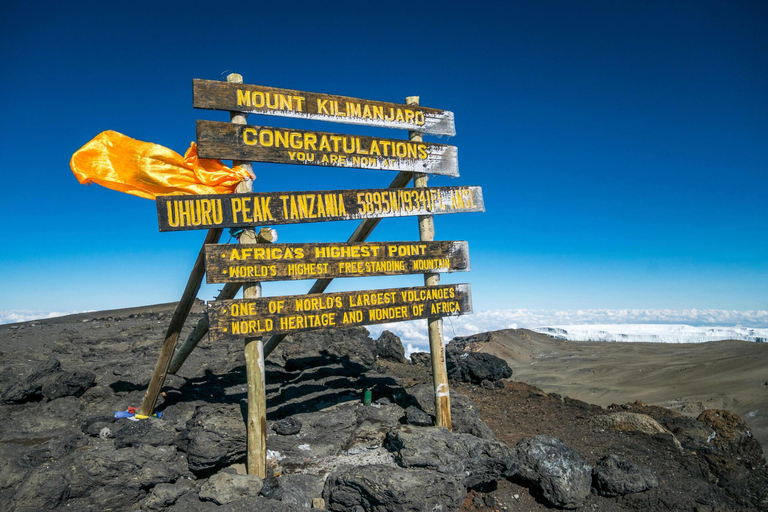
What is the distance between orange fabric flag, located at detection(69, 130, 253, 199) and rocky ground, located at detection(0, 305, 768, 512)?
299 cm

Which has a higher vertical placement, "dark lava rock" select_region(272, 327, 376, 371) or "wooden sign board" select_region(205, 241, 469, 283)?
"wooden sign board" select_region(205, 241, 469, 283)

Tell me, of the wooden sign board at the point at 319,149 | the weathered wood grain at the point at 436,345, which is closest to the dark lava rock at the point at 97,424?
the wooden sign board at the point at 319,149

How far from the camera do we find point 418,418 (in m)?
6.66

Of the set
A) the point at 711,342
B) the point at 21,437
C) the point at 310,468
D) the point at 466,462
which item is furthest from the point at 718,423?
the point at 711,342

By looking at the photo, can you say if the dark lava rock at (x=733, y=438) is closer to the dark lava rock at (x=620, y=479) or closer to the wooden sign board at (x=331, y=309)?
the dark lava rock at (x=620, y=479)

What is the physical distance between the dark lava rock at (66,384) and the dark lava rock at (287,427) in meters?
3.77

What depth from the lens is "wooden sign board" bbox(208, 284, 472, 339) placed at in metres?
5.27

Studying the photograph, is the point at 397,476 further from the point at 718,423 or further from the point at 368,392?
the point at 718,423

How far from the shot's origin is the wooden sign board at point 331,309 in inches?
207

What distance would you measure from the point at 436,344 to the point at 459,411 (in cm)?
115

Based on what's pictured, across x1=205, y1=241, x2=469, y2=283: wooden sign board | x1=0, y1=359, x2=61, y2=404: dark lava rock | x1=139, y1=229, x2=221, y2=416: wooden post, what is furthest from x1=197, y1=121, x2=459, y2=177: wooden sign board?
x1=0, y1=359, x2=61, y2=404: dark lava rock

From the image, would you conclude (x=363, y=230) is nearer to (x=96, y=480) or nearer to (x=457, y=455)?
(x=457, y=455)

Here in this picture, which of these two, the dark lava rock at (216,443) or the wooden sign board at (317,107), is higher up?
the wooden sign board at (317,107)

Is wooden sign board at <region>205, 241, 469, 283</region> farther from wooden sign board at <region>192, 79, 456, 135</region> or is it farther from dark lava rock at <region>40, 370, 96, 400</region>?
dark lava rock at <region>40, 370, 96, 400</region>
